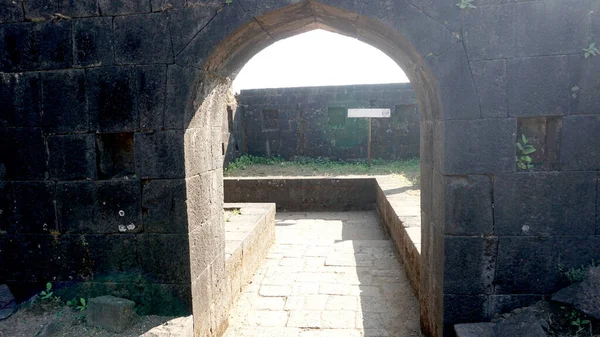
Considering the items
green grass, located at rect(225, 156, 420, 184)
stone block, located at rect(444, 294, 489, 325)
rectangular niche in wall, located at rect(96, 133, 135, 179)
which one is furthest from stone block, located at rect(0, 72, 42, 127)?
green grass, located at rect(225, 156, 420, 184)

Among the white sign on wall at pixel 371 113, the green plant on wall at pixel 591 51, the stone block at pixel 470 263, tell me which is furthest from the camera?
the white sign on wall at pixel 371 113

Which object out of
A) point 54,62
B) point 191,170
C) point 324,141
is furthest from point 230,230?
point 324,141

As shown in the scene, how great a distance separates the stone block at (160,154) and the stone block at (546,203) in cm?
251

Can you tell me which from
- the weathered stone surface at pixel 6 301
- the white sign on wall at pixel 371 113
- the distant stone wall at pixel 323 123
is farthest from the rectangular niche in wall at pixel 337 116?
the weathered stone surface at pixel 6 301

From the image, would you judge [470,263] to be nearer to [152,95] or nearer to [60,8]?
[152,95]

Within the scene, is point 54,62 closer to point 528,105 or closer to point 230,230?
point 230,230

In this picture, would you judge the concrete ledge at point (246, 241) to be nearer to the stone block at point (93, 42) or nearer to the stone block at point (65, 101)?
the stone block at point (65, 101)

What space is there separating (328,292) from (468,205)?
2671 mm

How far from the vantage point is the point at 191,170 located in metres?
3.54

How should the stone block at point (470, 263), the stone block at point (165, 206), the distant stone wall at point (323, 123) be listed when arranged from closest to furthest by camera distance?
1. the stone block at point (470, 263)
2. the stone block at point (165, 206)
3. the distant stone wall at point (323, 123)

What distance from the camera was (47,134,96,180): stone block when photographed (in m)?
3.50

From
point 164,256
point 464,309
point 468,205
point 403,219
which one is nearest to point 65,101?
point 164,256

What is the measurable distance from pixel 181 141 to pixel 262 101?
13780mm

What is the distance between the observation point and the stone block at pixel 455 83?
10.2 ft
